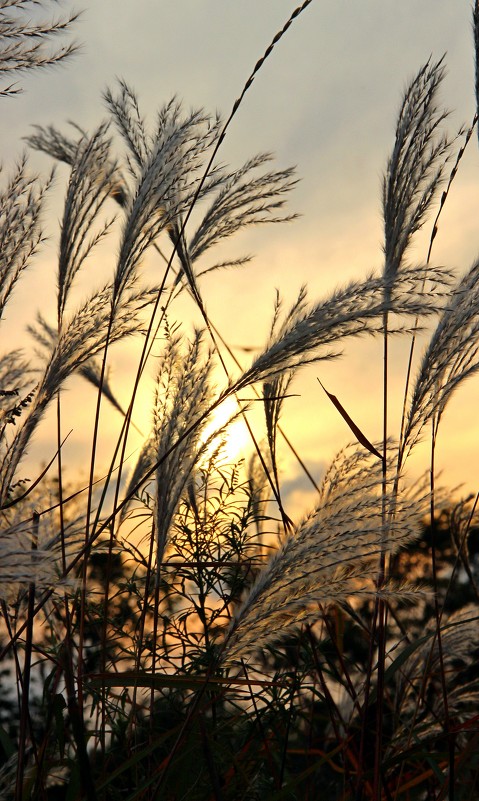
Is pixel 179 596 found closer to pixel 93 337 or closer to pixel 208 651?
pixel 208 651

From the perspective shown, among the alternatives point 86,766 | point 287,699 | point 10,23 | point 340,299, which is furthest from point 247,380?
point 10,23

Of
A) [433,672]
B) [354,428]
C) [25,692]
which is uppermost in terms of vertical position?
[354,428]

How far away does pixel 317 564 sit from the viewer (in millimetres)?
1477

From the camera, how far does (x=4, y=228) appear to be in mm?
2180

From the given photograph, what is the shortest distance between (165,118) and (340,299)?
76 centimetres

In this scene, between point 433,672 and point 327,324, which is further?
point 433,672

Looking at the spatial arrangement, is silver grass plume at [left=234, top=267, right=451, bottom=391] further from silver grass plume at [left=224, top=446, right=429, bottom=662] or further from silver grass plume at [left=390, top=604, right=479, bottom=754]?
silver grass plume at [left=390, top=604, right=479, bottom=754]

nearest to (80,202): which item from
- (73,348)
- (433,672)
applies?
(73,348)

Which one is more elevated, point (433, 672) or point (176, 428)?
point (176, 428)

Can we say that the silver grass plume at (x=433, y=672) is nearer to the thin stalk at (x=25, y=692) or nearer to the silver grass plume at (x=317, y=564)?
the silver grass plume at (x=317, y=564)

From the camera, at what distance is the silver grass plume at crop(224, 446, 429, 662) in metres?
1.48

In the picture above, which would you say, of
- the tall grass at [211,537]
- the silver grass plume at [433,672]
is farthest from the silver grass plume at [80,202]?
the silver grass plume at [433,672]

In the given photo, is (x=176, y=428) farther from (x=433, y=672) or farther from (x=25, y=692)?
(x=433, y=672)

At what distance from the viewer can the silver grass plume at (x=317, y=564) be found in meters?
1.48
